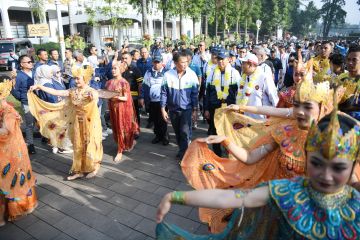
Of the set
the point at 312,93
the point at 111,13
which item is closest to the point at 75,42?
Answer: the point at 111,13

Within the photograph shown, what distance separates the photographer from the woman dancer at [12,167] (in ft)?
11.2

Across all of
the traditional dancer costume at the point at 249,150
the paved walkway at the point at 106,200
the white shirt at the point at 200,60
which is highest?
the white shirt at the point at 200,60

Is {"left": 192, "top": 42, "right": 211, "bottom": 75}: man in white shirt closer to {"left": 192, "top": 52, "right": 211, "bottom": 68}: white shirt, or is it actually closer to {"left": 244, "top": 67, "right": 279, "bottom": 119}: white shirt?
{"left": 192, "top": 52, "right": 211, "bottom": 68}: white shirt

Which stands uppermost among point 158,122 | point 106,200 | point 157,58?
point 157,58

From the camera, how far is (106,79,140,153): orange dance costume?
5230mm

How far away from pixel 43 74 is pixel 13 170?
268 cm

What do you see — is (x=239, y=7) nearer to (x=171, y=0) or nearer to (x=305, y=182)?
(x=171, y=0)

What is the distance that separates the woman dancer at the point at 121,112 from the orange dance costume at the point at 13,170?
1795 mm

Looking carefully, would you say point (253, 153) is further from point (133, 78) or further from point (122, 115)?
point (133, 78)

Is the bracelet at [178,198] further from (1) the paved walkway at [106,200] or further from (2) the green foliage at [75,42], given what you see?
(2) the green foliage at [75,42]

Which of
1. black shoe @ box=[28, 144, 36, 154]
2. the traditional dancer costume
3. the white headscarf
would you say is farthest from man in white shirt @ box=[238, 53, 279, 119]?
black shoe @ box=[28, 144, 36, 154]

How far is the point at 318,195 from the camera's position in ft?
4.66

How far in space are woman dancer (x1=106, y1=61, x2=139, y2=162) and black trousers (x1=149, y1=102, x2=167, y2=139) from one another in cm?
59

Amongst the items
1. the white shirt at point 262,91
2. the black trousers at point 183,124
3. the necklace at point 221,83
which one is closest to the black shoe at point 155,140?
the black trousers at point 183,124
